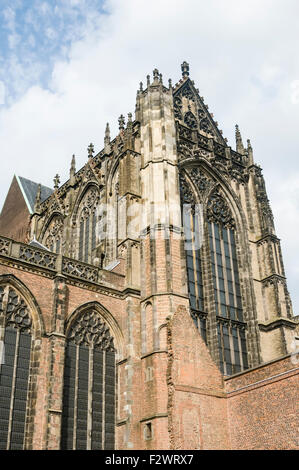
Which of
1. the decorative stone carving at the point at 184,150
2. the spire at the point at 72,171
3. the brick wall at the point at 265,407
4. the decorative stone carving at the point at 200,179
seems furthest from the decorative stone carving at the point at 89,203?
the brick wall at the point at 265,407

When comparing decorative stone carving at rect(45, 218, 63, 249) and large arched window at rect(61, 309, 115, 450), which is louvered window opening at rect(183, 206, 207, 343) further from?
decorative stone carving at rect(45, 218, 63, 249)

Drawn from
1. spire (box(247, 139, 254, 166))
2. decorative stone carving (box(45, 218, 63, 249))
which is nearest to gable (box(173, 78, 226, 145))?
spire (box(247, 139, 254, 166))

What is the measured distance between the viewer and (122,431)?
17781 millimetres

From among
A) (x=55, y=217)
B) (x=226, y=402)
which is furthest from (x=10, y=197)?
(x=226, y=402)

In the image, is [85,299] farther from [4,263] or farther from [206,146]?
[206,146]

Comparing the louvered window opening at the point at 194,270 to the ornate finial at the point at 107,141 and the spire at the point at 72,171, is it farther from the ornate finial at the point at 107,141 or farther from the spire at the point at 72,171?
the spire at the point at 72,171

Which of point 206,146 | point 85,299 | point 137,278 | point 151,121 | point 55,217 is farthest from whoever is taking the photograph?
point 55,217

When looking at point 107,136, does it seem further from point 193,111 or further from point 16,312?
point 16,312

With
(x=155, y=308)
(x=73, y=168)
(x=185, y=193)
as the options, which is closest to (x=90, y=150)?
(x=73, y=168)

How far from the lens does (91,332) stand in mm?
18922

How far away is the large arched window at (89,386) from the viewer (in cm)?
1714

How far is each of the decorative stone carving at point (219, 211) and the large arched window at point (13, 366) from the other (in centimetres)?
1048
